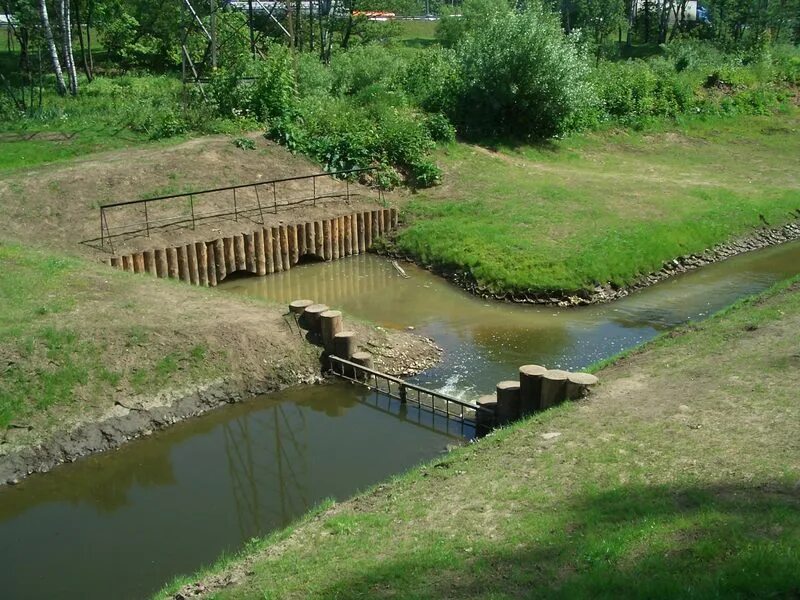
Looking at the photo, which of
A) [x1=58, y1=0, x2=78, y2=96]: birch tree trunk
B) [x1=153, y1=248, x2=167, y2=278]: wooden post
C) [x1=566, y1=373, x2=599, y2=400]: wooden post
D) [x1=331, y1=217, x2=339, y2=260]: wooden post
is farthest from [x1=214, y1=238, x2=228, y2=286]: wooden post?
[x1=58, y1=0, x2=78, y2=96]: birch tree trunk

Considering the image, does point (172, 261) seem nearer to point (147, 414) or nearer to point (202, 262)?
point (202, 262)

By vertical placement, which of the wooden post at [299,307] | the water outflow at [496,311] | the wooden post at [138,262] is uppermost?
the wooden post at [299,307]

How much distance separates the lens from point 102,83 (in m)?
40.5

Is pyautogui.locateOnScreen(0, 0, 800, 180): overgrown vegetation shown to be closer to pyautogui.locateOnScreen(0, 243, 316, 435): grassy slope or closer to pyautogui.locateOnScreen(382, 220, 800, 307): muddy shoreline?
pyautogui.locateOnScreen(382, 220, 800, 307): muddy shoreline

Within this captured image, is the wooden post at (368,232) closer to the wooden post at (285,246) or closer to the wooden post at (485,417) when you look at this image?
the wooden post at (285,246)

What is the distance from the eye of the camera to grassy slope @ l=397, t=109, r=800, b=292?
2388 cm

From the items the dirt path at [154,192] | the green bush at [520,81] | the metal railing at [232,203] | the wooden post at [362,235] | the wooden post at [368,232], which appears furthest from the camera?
the green bush at [520,81]

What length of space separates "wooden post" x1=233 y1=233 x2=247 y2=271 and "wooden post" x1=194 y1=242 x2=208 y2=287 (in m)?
0.90

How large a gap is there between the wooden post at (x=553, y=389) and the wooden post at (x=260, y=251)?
40.2 feet

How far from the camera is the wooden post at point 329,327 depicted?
693 inches

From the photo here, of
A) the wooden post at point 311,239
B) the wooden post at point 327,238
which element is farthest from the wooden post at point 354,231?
the wooden post at point 311,239

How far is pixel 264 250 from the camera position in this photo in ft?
81.4

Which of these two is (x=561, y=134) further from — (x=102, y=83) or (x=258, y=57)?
(x=102, y=83)

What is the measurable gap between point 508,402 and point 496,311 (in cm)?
746
